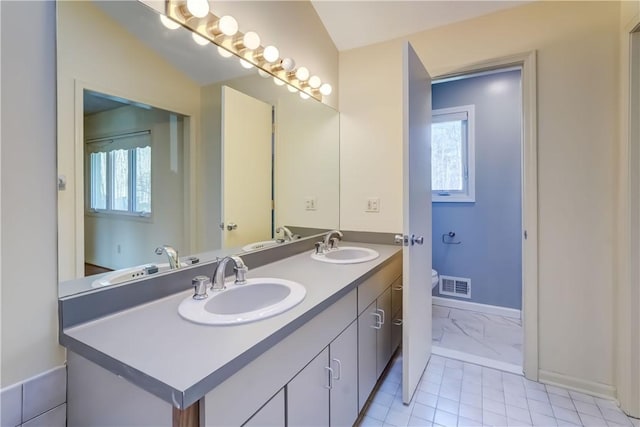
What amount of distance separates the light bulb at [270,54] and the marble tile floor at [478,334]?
2.19 meters

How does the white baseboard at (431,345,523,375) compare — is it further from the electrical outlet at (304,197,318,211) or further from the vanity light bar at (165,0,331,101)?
the vanity light bar at (165,0,331,101)

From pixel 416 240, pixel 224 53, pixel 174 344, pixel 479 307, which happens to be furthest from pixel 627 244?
pixel 224 53

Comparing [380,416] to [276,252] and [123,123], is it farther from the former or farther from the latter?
[123,123]

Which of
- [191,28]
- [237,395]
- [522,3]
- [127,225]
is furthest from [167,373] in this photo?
[522,3]

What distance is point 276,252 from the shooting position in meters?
1.66

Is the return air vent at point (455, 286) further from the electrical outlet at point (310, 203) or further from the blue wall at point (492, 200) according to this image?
the electrical outlet at point (310, 203)

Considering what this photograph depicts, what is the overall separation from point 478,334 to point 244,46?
2.59 m

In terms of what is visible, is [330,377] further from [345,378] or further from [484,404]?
[484,404]

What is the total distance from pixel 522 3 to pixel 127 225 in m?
2.36

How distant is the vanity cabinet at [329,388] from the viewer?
37.4 inches

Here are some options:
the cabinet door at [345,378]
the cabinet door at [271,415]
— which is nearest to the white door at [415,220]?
the cabinet door at [345,378]

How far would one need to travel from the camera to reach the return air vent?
2.91m

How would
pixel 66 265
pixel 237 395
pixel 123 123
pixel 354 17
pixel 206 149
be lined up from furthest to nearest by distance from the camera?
pixel 354 17 < pixel 206 149 < pixel 123 123 < pixel 66 265 < pixel 237 395

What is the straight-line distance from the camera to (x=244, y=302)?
3.88 feet
